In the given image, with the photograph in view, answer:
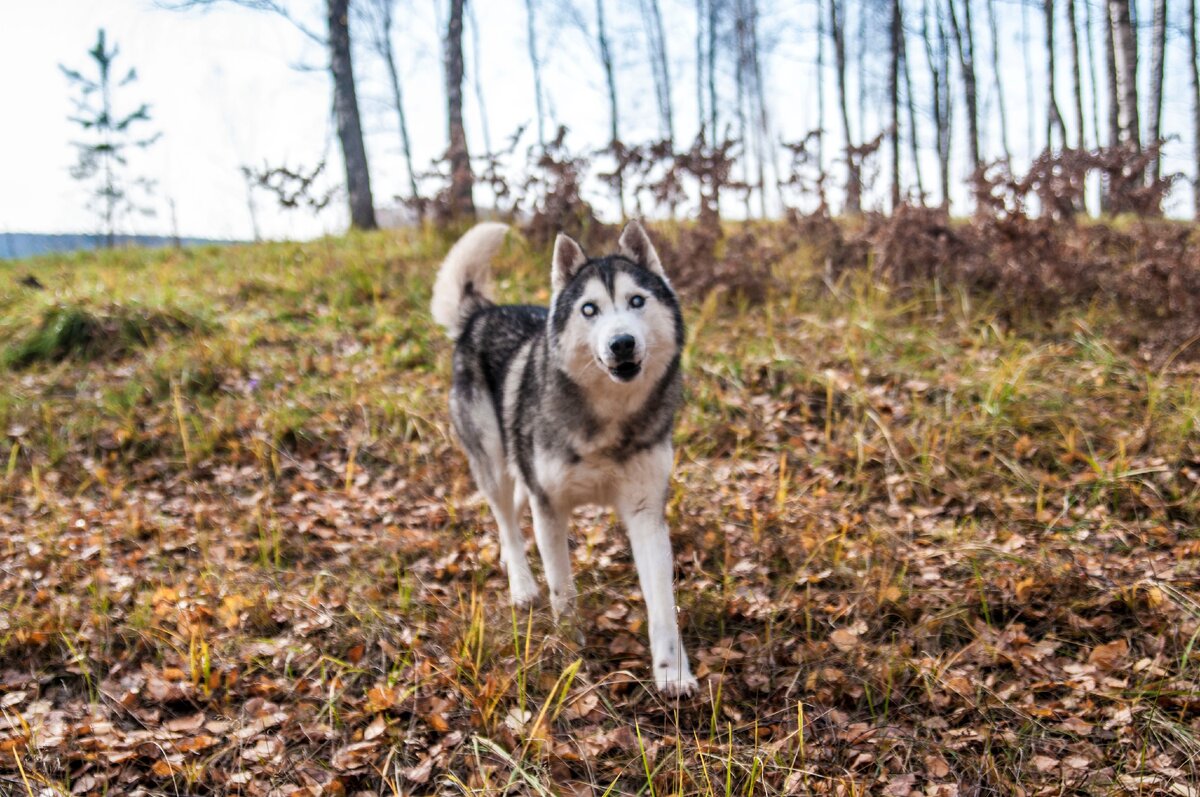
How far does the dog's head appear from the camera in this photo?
306cm

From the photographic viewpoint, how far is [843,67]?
15.4 m

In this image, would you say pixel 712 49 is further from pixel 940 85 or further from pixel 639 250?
pixel 639 250

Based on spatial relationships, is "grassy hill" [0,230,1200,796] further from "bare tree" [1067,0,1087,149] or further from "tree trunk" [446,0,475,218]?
"bare tree" [1067,0,1087,149]

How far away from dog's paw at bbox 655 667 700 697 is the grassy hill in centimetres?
6

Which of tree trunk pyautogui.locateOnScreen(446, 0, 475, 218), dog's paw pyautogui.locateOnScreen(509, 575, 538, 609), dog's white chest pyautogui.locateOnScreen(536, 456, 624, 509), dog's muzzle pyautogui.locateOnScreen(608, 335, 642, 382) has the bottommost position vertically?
dog's paw pyautogui.locateOnScreen(509, 575, 538, 609)

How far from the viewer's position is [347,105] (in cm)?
1180

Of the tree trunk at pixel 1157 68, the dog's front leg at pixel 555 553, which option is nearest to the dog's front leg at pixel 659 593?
the dog's front leg at pixel 555 553

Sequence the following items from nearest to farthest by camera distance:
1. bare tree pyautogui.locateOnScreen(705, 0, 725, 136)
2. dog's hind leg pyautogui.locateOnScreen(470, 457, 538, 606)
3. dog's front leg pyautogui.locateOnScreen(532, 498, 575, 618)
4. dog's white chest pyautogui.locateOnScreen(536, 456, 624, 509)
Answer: dog's white chest pyautogui.locateOnScreen(536, 456, 624, 509), dog's front leg pyautogui.locateOnScreen(532, 498, 575, 618), dog's hind leg pyautogui.locateOnScreen(470, 457, 538, 606), bare tree pyautogui.locateOnScreen(705, 0, 725, 136)

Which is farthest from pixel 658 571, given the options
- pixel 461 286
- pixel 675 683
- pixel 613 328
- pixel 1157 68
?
pixel 1157 68

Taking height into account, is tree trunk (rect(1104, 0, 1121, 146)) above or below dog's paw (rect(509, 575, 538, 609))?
above

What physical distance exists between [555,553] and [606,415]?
0.70 m

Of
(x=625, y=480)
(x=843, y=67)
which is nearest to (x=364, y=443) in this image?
(x=625, y=480)

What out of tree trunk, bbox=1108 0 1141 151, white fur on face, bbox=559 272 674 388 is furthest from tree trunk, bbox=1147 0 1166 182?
white fur on face, bbox=559 272 674 388

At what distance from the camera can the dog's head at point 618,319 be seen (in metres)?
3.06
